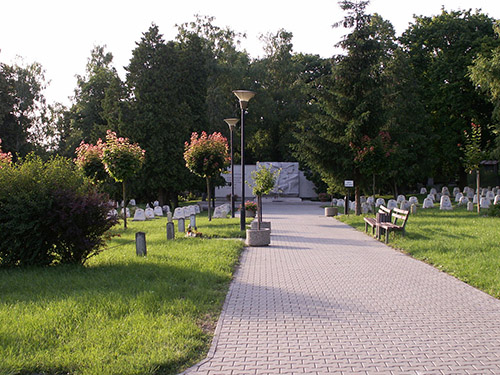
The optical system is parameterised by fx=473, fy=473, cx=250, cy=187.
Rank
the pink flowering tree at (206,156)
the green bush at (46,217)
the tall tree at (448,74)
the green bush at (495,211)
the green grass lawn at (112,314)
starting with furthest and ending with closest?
the tall tree at (448,74) < the pink flowering tree at (206,156) < the green bush at (495,211) < the green bush at (46,217) < the green grass lawn at (112,314)

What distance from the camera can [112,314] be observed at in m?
6.09

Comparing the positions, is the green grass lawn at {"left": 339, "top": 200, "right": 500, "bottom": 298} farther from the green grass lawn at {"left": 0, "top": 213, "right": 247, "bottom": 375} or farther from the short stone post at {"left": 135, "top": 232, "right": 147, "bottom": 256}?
the short stone post at {"left": 135, "top": 232, "right": 147, "bottom": 256}

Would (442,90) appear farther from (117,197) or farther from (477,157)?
(117,197)

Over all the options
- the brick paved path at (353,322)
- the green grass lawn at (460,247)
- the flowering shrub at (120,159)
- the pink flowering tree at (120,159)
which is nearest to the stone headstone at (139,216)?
the pink flowering tree at (120,159)

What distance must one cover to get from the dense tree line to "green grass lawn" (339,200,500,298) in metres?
6.78

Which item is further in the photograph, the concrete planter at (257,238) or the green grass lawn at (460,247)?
the concrete planter at (257,238)

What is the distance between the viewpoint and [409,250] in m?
12.1

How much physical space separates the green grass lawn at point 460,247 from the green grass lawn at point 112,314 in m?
4.52

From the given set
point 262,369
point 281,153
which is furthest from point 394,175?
point 262,369

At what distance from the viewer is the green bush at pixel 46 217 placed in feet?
30.5

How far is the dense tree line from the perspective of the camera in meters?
23.7

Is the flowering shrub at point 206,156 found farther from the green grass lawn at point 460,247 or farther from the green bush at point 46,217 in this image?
the green bush at point 46,217

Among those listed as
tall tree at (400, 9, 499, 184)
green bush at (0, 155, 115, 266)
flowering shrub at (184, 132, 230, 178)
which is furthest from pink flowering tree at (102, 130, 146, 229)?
tall tree at (400, 9, 499, 184)

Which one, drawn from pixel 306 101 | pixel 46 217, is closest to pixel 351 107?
pixel 46 217
